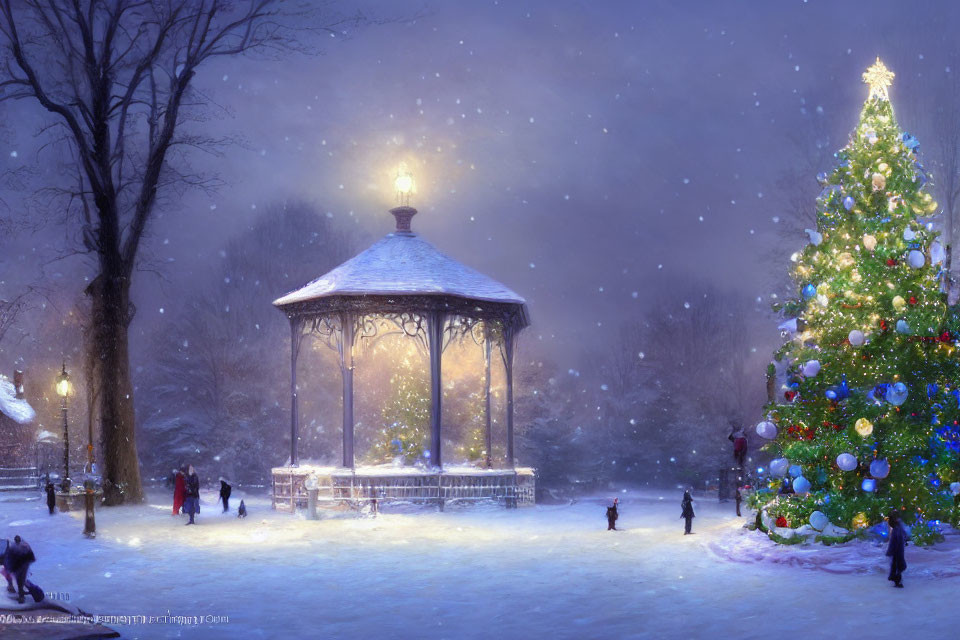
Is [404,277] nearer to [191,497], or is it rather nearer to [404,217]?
[404,217]

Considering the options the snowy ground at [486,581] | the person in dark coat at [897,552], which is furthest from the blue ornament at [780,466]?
the person in dark coat at [897,552]

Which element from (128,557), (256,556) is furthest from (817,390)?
(128,557)

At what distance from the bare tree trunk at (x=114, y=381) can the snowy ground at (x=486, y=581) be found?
4833mm

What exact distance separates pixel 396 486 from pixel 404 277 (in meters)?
5.28

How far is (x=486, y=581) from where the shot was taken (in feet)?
44.4

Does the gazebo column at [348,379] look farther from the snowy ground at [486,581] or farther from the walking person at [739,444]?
the walking person at [739,444]

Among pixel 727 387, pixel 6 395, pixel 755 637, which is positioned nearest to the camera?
pixel 755 637

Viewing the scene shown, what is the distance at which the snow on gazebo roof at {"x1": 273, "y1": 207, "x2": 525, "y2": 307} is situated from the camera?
23.9m

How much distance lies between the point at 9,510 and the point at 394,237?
12504 millimetres

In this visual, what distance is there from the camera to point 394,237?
2688 centimetres

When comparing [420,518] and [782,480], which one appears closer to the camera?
[782,480]

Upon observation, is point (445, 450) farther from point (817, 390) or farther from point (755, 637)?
point (755, 637)

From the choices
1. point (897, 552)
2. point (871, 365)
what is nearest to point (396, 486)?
point (871, 365)

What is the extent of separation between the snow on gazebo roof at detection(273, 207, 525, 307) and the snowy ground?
5.99 meters
